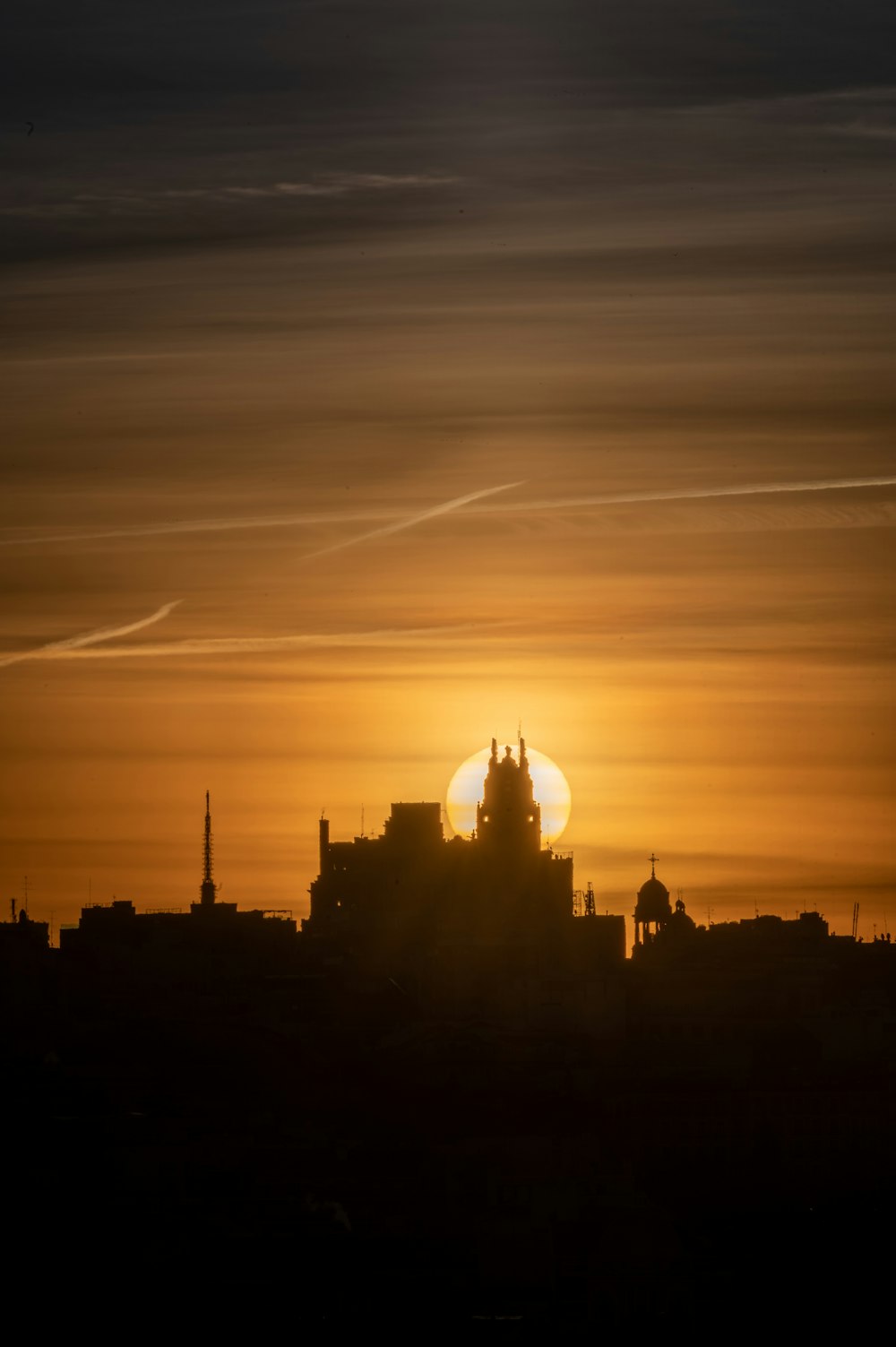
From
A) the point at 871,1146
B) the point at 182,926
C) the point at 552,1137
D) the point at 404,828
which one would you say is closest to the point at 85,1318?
the point at 552,1137

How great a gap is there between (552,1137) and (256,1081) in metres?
10.7

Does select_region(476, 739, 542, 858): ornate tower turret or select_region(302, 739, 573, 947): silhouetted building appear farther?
select_region(476, 739, 542, 858): ornate tower turret

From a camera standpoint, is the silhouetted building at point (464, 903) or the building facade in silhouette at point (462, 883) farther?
the building facade in silhouette at point (462, 883)

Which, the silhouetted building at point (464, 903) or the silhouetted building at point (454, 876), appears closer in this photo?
the silhouetted building at point (464, 903)

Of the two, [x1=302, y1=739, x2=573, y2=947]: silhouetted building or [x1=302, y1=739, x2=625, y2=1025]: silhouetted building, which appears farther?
[x1=302, y1=739, x2=573, y2=947]: silhouetted building

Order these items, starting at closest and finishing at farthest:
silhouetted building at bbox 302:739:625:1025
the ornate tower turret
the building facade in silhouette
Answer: silhouetted building at bbox 302:739:625:1025 < the building facade in silhouette < the ornate tower turret

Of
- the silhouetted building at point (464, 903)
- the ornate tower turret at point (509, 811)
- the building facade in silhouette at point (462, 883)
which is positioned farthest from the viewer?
the ornate tower turret at point (509, 811)

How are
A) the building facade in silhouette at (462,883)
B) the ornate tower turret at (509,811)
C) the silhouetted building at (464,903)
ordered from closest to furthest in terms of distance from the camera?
the silhouetted building at (464,903), the building facade in silhouette at (462,883), the ornate tower turret at (509,811)

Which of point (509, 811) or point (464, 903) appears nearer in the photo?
point (464, 903)

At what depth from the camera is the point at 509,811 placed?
176 metres

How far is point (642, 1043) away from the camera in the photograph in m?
113

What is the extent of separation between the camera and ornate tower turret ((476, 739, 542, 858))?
17412 cm

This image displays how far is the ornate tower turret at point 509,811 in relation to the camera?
6855 inches

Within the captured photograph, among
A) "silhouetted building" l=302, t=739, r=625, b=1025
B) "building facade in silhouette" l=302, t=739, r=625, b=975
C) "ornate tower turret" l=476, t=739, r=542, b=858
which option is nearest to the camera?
"silhouetted building" l=302, t=739, r=625, b=1025
